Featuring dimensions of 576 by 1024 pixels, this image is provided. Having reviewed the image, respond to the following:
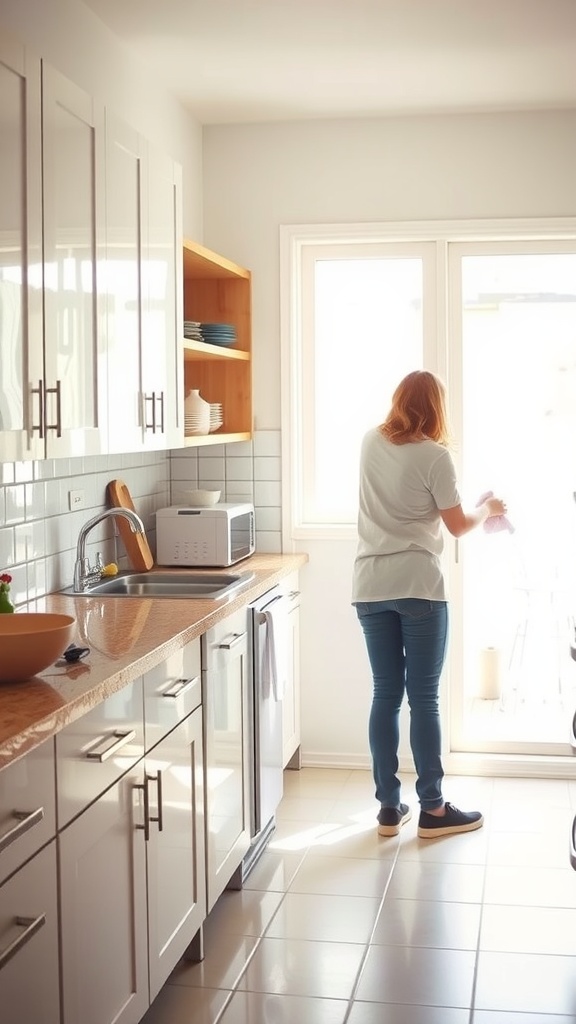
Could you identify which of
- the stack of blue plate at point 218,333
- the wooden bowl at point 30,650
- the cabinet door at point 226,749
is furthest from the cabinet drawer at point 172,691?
the stack of blue plate at point 218,333

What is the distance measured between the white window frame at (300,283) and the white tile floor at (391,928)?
1259 millimetres

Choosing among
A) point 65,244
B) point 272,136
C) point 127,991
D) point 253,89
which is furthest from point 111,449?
point 272,136

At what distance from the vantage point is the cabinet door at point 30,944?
187 cm

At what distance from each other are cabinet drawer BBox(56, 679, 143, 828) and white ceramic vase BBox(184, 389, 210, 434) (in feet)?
6.13

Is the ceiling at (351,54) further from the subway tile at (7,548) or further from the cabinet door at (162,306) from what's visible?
the subway tile at (7,548)

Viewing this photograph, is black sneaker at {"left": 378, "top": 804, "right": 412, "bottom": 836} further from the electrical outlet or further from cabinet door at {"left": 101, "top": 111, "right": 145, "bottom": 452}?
cabinet door at {"left": 101, "top": 111, "right": 145, "bottom": 452}

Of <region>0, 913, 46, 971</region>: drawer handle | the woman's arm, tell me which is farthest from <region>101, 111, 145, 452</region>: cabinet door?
<region>0, 913, 46, 971</region>: drawer handle

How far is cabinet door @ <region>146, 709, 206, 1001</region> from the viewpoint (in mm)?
2734

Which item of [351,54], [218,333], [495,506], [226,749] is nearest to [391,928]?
[226,749]

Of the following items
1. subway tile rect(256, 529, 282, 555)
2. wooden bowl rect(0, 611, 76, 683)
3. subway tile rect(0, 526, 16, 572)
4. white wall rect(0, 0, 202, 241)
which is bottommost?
wooden bowl rect(0, 611, 76, 683)

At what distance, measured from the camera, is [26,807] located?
197 cm

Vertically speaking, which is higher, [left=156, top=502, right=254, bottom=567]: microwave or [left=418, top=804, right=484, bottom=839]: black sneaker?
[left=156, top=502, right=254, bottom=567]: microwave

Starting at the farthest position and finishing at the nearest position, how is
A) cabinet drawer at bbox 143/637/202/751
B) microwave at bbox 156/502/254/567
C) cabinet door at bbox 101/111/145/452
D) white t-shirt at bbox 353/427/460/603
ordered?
microwave at bbox 156/502/254/567 < white t-shirt at bbox 353/427/460/603 < cabinet door at bbox 101/111/145/452 < cabinet drawer at bbox 143/637/202/751

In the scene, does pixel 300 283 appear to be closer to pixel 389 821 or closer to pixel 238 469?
pixel 238 469
